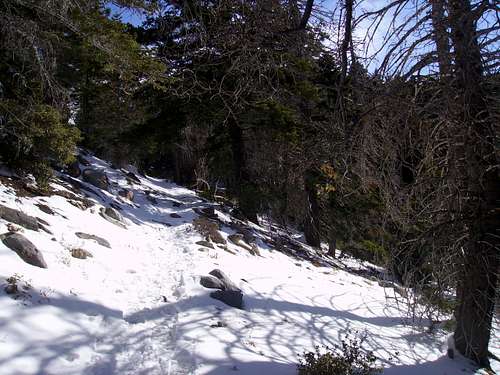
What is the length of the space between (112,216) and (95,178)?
292 centimetres

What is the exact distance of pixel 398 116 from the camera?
435cm

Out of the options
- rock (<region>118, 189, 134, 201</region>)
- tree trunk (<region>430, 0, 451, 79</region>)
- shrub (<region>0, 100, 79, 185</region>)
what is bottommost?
rock (<region>118, 189, 134, 201</region>)

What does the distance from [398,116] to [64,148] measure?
5740 millimetres

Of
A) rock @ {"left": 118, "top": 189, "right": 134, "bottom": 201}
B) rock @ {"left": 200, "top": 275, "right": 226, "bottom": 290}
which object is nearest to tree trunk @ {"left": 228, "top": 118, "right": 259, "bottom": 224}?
rock @ {"left": 118, "top": 189, "right": 134, "bottom": 201}

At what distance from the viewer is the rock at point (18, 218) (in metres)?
5.88

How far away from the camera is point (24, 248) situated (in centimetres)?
514

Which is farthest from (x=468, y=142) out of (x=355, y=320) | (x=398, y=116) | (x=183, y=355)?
(x=355, y=320)

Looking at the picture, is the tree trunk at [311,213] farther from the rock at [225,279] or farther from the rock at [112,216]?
the rock at [225,279]

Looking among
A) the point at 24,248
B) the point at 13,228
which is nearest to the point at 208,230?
the point at 13,228

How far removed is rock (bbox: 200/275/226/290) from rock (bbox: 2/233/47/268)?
7.12 ft

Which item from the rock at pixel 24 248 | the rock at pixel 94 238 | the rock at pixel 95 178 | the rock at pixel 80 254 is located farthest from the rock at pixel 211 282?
the rock at pixel 95 178

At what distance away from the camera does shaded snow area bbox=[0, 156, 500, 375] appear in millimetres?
4090

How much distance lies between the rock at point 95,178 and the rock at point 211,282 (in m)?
6.57

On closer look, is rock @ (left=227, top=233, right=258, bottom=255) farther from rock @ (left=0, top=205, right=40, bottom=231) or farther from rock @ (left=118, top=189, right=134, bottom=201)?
rock @ (left=0, top=205, right=40, bottom=231)
